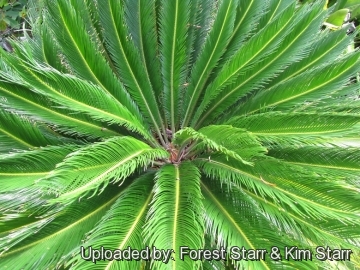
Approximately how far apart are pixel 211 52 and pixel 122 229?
93cm

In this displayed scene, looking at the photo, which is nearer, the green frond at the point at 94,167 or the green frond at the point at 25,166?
the green frond at the point at 94,167

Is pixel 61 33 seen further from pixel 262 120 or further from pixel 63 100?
pixel 262 120

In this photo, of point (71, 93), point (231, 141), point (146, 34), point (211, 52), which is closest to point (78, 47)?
point (71, 93)

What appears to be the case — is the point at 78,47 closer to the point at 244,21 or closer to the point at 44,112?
the point at 44,112

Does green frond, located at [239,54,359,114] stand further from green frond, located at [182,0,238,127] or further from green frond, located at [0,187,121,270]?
green frond, located at [0,187,121,270]

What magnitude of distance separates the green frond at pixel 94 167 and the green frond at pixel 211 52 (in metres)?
0.54

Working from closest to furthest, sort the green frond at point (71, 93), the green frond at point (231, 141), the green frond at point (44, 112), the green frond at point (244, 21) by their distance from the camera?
the green frond at point (231, 141)
the green frond at point (71, 93)
the green frond at point (44, 112)
the green frond at point (244, 21)

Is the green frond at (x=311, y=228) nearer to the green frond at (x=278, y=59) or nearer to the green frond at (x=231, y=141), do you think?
the green frond at (x=231, y=141)

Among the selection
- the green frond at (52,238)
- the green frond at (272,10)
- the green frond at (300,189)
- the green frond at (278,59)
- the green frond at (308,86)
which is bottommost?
the green frond at (52,238)

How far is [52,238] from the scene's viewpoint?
1205mm

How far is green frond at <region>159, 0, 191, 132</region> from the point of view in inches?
62.8

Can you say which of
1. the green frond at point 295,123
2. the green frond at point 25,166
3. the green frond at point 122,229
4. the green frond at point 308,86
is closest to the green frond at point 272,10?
the green frond at point 308,86

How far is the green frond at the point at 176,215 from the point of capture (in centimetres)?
110

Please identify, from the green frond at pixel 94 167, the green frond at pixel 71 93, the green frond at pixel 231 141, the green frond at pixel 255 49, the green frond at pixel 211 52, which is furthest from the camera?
Result: the green frond at pixel 211 52
